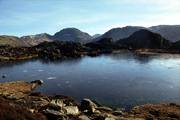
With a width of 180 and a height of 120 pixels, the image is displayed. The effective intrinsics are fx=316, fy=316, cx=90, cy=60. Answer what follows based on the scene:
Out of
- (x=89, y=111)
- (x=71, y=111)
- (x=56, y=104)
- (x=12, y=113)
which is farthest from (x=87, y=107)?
(x=12, y=113)

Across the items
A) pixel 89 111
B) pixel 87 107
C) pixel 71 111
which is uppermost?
pixel 71 111

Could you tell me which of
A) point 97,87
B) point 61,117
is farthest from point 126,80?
point 61,117

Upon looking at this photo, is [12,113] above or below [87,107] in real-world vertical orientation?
above

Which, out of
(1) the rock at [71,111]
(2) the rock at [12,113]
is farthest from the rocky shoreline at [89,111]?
(2) the rock at [12,113]

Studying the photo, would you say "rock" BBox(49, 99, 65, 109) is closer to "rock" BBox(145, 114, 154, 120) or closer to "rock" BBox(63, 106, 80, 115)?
"rock" BBox(63, 106, 80, 115)

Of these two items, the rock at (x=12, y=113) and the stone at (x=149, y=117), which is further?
the stone at (x=149, y=117)

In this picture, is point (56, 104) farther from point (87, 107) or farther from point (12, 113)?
point (12, 113)

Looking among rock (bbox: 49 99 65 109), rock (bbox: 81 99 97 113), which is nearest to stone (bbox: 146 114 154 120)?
rock (bbox: 81 99 97 113)

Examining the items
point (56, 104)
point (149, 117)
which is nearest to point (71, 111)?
point (56, 104)

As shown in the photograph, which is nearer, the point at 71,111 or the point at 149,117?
the point at 71,111

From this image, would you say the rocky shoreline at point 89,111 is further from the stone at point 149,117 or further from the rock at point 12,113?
the rock at point 12,113

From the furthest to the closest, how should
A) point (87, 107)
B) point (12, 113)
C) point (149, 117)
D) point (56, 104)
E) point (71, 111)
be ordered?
point (87, 107)
point (149, 117)
point (71, 111)
point (56, 104)
point (12, 113)

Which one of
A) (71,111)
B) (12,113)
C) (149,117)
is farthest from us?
(149,117)

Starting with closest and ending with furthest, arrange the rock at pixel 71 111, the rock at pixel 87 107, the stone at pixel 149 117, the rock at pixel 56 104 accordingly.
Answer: the rock at pixel 56 104
the rock at pixel 71 111
the stone at pixel 149 117
the rock at pixel 87 107
